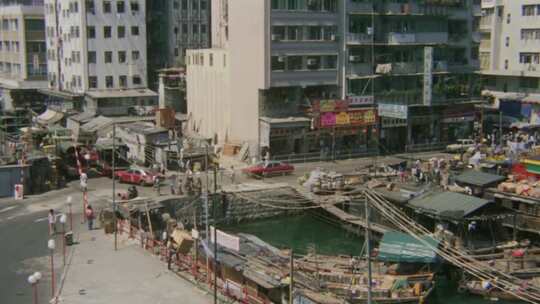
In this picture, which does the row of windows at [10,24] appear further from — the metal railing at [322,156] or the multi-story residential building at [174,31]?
the metal railing at [322,156]

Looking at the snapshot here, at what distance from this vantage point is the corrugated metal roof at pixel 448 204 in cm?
4547

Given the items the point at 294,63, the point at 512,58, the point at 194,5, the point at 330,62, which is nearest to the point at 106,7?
the point at 194,5

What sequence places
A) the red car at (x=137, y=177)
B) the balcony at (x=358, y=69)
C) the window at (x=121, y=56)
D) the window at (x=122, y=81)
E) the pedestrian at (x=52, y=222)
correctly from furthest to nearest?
the window at (x=122, y=81), the window at (x=121, y=56), the balcony at (x=358, y=69), the red car at (x=137, y=177), the pedestrian at (x=52, y=222)

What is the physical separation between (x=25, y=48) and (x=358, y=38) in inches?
2207

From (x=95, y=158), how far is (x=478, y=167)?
109 ft

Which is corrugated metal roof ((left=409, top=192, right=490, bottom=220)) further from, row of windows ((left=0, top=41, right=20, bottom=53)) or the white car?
row of windows ((left=0, top=41, right=20, bottom=53))

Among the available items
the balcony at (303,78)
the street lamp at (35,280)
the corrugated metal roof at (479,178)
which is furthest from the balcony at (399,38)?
the street lamp at (35,280)

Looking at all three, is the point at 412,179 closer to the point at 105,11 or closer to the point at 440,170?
the point at 440,170

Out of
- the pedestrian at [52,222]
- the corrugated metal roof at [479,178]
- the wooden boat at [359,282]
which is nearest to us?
the wooden boat at [359,282]

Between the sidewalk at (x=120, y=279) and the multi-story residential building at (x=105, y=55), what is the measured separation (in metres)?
45.8

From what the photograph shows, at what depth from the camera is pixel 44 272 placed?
36.8 meters

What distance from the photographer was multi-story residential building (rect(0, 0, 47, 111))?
324 feet

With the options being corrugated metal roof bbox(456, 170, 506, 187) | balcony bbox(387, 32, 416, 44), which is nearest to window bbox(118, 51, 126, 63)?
balcony bbox(387, 32, 416, 44)

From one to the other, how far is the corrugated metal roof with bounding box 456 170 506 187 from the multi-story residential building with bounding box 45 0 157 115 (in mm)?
44591
